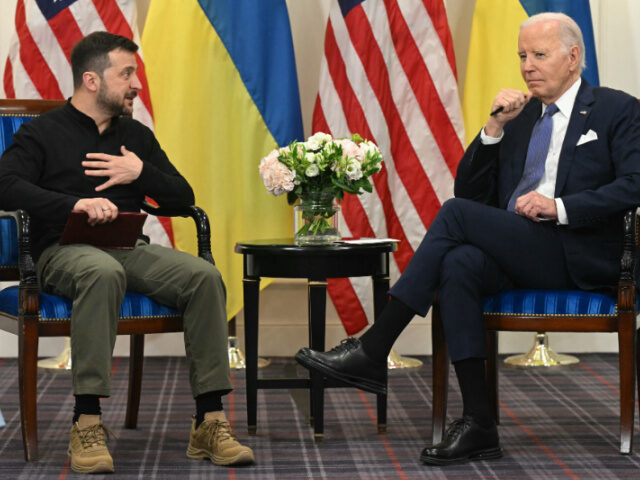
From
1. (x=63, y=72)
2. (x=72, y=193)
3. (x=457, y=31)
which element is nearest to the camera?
(x=72, y=193)

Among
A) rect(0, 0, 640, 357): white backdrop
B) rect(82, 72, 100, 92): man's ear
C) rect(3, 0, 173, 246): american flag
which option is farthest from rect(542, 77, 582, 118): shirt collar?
rect(3, 0, 173, 246): american flag

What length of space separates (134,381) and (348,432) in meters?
0.74

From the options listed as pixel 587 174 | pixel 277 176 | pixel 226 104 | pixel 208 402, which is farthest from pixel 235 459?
pixel 226 104

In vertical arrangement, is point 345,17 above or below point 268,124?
above

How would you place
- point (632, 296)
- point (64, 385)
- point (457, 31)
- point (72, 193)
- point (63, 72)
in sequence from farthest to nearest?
point (457, 31) → point (63, 72) → point (64, 385) → point (72, 193) → point (632, 296)

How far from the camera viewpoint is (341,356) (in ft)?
9.30

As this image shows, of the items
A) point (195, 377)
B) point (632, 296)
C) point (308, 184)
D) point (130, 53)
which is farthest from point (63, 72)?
point (632, 296)

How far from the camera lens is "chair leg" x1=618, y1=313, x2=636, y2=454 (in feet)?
9.06

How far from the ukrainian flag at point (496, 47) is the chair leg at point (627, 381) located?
71.3 inches

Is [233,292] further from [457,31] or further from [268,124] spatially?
[457,31]

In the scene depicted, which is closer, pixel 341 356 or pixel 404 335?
pixel 341 356

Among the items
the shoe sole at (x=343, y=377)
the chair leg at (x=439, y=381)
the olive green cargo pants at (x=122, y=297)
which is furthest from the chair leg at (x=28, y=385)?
the chair leg at (x=439, y=381)

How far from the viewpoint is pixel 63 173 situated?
10.0ft

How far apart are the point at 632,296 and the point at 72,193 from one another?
1725 millimetres
